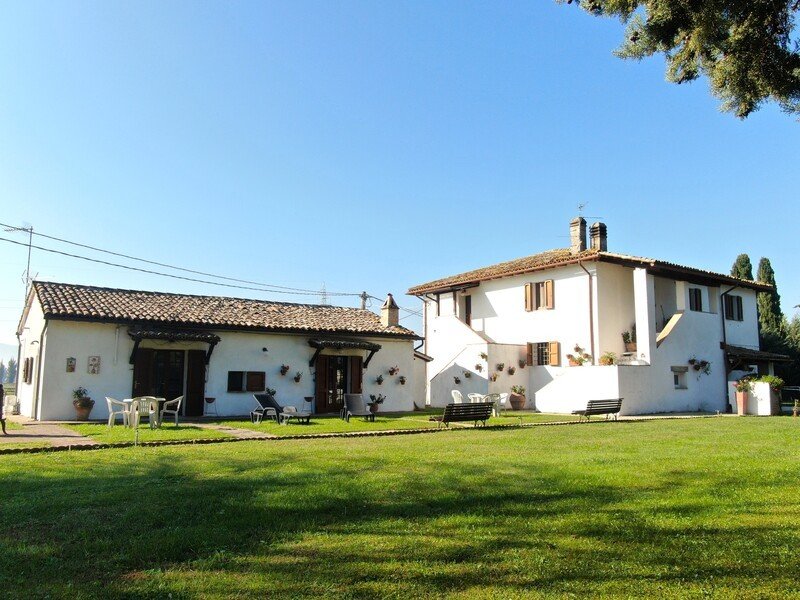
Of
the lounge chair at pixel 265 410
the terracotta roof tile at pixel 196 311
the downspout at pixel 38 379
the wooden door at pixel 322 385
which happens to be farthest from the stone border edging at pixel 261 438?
the downspout at pixel 38 379

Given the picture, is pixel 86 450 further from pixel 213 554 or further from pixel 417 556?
pixel 417 556

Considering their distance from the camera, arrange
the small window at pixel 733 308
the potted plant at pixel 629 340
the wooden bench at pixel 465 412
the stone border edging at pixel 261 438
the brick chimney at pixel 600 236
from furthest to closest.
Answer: the small window at pixel 733 308 < the brick chimney at pixel 600 236 < the potted plant at pixel 629 340 < the wooden bench at pixel 465 412 < the stone border edging at pixel 261 438

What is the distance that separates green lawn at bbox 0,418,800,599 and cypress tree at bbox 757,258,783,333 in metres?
31.2

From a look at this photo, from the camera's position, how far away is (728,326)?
1068 inches

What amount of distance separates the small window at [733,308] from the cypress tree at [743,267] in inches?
371

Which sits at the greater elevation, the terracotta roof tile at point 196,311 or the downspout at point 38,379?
the terracotta roof tile at point 196,311

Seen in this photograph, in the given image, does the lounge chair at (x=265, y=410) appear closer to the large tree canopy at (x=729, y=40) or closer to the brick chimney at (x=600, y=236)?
the large tree canopy at (x=729, y=40)

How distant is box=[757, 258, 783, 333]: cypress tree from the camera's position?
1425 inches

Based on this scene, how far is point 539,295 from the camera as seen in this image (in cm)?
2689

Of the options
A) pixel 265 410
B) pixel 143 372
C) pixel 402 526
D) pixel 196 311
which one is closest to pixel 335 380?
pixel 196 311

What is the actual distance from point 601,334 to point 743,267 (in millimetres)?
17917

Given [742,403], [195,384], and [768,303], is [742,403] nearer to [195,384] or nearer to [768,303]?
[768,303]

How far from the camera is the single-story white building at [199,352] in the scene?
719 inches

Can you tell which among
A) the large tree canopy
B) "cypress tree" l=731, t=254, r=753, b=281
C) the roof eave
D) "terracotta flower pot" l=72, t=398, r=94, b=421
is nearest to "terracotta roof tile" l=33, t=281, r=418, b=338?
"terracotta flower pot" l=72, t=398, r=94, b=421
